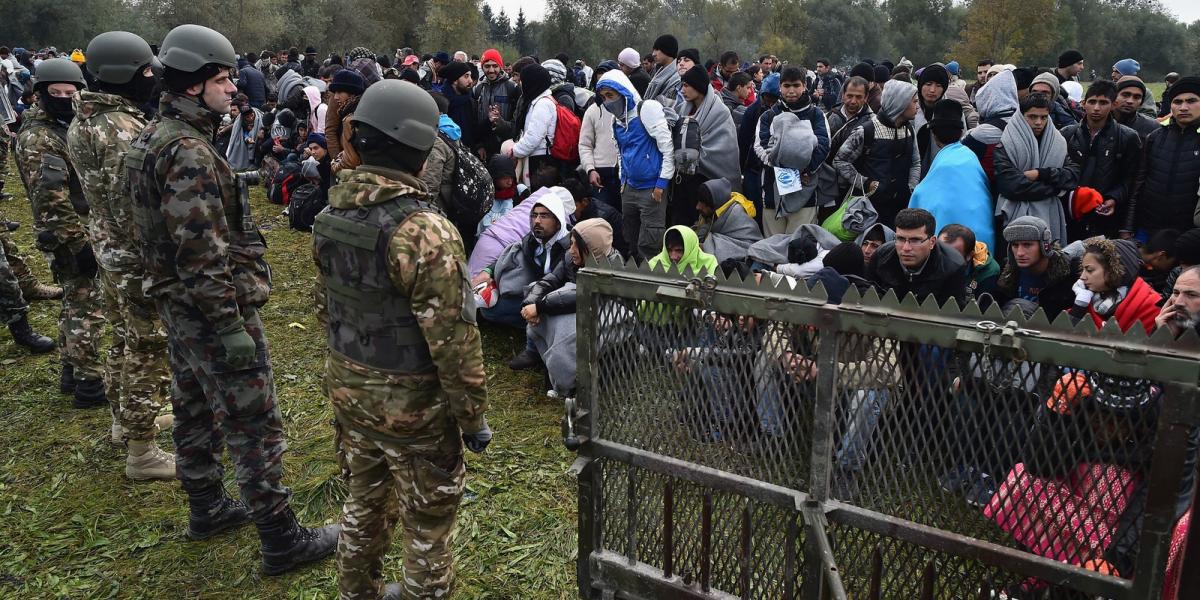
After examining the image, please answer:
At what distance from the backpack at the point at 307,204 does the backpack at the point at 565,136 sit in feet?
7.29

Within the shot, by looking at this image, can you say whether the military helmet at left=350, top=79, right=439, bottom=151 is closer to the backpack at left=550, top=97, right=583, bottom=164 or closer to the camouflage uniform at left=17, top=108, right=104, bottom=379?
the camouflage uniform at left=17, top=108, right=104, bottom=379

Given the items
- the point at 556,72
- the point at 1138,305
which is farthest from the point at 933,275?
the point at 556,72

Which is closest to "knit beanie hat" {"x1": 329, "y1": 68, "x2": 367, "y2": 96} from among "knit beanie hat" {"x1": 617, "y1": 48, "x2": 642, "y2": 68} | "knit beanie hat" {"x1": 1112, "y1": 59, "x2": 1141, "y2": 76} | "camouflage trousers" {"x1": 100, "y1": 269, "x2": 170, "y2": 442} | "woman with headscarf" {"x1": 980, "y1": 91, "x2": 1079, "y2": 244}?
"camouflage trousers" {"x1": 100, "y1": 269, "x2": 170, "y2": 442}

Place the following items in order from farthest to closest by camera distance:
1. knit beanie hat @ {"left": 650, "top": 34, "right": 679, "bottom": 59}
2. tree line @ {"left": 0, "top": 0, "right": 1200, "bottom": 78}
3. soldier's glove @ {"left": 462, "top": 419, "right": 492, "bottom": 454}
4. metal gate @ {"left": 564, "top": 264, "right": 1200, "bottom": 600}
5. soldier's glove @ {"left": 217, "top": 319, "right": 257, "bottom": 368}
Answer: tree line @ {"left": 0, "top": 0, "right": 1200, "bottom": 78}
knit beanie hat @ {"left": 650, "top": 34, "right": 679, "bottom": 59}
soldier's glove @ {"left": 217, "top": 319, "right": 257, "bottom": 368}
soldier's glove @ {"left": 462, "top": 419, "right": 492, "bottom": 454}
metal gate @ {"left": 564, "top": 264, "right": 1200, "bottom": 600}

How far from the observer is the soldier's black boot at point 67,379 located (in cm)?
545

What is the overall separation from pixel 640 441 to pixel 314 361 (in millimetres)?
3739

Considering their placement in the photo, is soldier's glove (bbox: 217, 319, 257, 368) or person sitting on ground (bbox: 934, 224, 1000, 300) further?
person sitting on ground (bbox: 934, 224, 1000, 300)

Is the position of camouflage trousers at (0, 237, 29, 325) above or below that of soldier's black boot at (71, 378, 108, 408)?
above

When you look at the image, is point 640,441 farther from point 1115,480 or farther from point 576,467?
point 1115,480

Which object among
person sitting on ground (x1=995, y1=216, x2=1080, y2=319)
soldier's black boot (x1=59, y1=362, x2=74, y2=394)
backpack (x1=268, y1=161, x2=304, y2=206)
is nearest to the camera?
person sitting on ground (x1=995, y1=216, x2=1080, y2=319)

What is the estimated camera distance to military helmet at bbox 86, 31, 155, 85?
4168mm

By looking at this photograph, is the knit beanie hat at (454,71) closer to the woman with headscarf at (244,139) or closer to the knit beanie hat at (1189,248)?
the woman with headscarf at (244,139)

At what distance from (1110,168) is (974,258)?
150cm

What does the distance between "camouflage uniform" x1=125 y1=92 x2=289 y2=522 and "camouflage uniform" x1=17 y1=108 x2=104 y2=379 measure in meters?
1.98
